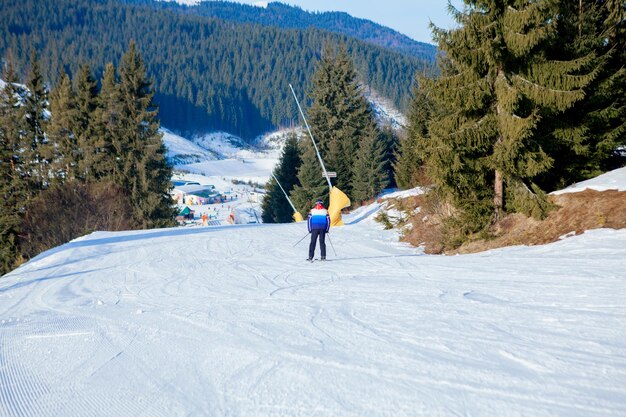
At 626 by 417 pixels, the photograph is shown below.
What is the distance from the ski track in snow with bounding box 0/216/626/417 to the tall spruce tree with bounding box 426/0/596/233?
111 inches

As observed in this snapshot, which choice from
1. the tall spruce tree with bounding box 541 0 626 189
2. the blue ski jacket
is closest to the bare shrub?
the blue ski jacket

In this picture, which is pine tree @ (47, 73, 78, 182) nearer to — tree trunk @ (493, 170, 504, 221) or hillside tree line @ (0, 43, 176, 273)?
hillside tree line @ (0, 43, 176, 273)

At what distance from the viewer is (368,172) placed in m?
40.9

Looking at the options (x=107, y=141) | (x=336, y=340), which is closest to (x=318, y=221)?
(x=336, y=340)

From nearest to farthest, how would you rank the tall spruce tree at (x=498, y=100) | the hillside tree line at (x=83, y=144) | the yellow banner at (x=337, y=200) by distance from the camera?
1. the tall spruce tree at (x=498, y=100)
2. the yellow banner at (x=337, y=200)
3. the hillside tree line at (x=83, y=144)

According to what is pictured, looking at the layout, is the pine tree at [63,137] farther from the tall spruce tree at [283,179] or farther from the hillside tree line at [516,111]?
the hillside tree line at [516,111]

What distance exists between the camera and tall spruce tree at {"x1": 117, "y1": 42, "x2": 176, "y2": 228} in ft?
115

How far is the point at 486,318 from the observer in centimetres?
563

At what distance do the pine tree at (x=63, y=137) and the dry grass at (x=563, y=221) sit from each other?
102 feet

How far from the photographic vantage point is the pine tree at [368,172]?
4059 centimetres

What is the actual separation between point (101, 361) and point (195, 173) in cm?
13906

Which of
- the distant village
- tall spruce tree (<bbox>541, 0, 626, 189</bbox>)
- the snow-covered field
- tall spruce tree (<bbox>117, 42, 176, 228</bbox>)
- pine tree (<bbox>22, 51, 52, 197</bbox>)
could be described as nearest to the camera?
the snow-covered field

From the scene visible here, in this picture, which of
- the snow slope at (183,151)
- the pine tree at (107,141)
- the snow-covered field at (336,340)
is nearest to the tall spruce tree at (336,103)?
the pine tree at (107,141)

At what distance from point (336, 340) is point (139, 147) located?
3392cm
